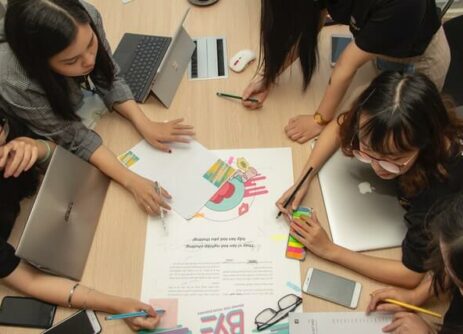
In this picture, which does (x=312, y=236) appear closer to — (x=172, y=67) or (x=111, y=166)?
(x=111, y=166)

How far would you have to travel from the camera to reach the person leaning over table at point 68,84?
0.93 meters

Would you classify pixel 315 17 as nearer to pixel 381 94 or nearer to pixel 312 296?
pixel 381 94

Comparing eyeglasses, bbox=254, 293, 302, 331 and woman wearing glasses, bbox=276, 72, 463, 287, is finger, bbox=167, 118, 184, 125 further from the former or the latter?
eyeglasses, bbox=254, 293, 302, 331

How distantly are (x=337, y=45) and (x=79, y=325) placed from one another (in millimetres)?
1071

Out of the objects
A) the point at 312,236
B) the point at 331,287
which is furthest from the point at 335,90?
the point at 331,287

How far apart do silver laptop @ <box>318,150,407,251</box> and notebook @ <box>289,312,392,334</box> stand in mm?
156

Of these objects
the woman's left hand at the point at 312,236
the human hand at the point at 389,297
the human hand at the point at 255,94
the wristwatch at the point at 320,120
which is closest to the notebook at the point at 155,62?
the human hand at the point at 255,94

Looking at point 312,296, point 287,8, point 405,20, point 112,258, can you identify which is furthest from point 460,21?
point 112,258

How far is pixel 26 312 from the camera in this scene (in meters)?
0.96

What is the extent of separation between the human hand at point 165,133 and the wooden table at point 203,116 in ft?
0.12

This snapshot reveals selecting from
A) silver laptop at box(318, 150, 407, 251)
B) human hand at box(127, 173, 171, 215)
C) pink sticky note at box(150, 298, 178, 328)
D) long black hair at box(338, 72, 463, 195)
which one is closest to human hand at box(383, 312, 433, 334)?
silver laptop at box(318, 150, 407, 251)

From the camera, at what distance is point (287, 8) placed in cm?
108

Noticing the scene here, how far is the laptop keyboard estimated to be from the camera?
1288mm

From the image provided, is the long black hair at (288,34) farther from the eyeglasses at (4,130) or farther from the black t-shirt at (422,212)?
the eyeglasses at (4,130)
